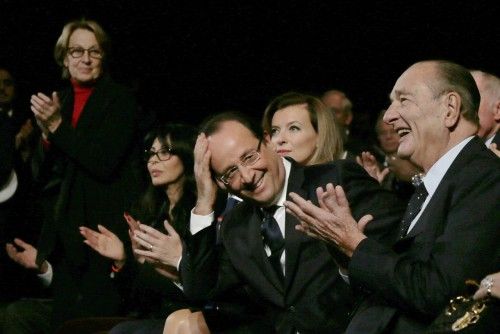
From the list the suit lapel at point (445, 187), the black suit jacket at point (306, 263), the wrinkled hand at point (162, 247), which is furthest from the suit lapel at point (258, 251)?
the suit lapel at point (445, 187)

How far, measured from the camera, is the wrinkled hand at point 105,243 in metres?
4.89

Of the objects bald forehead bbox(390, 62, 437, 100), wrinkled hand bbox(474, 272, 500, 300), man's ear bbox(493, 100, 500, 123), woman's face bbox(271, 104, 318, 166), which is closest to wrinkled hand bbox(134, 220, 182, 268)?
woman's face bbox(271, 104, 318, 166)

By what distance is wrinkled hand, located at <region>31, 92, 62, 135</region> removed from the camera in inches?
193

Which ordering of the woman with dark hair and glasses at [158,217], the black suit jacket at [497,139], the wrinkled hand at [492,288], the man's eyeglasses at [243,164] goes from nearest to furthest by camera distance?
the wrinkled hand at [492,288], the man's eyeglasses at [243,164], the black suit jacket at [497,139], the woman with dark hair and glasses at [158,217]

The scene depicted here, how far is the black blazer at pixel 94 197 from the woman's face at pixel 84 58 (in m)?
0.07

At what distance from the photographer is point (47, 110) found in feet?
16.1

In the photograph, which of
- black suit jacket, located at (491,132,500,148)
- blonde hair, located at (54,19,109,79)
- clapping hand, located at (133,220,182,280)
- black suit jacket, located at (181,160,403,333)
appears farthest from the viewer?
blonde hair, located at (54,19,109,79)

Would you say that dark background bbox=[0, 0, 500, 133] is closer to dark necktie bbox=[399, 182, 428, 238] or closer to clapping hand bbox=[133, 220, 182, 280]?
clapping hand bbox=[133, 220, 182, 280]

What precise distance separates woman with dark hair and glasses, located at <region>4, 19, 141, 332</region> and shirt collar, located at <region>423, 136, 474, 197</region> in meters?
2.26

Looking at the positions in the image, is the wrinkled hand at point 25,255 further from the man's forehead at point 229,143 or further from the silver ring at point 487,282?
the silver ring at point 487,282

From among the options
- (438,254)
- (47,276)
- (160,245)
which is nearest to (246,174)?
(160,245)

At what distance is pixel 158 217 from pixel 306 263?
1411mm

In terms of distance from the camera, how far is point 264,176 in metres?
3.82

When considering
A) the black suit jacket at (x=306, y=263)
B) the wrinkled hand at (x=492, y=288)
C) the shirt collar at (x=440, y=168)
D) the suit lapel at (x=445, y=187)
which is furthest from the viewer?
the black suit jacket at (x=306, y=263)
